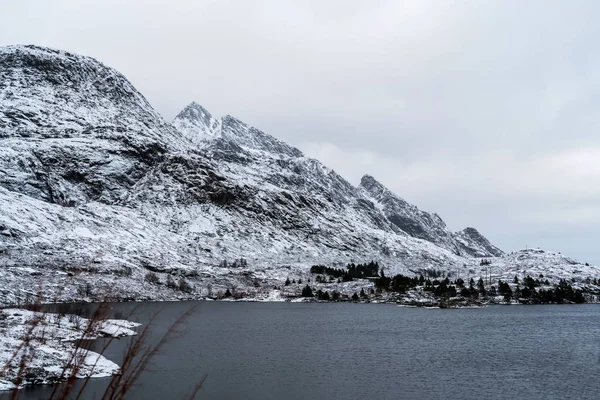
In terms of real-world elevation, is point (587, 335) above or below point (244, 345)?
above

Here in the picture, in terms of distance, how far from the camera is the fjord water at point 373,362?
5675 cm

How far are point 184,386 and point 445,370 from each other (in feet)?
123

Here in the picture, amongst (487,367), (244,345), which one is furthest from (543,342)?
(244,345)

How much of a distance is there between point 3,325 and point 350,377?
51.5 m

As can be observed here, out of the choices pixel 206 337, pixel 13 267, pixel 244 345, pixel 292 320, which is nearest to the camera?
pixel 244 345

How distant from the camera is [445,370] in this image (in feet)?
229

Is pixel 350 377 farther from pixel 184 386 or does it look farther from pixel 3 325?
pixel 3 325

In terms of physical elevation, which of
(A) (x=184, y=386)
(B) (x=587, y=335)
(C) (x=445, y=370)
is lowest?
(A) (x=184, y=386)

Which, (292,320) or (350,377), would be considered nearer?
(350,377)

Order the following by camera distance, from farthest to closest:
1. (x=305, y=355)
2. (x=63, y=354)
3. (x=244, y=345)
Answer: (x=244, y=345), (x=305, y=355), (x=63, y=354)

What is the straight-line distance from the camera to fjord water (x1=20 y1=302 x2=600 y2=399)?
56750 mm

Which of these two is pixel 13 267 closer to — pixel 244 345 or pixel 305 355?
pixel 244 345

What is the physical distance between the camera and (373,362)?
75500mm

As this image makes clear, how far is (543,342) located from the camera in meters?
98.8
